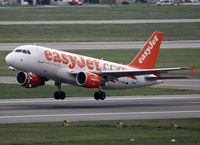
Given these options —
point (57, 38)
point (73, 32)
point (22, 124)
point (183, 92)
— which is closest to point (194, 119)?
point (22, 124)

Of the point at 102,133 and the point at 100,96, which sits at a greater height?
the point at 100,96

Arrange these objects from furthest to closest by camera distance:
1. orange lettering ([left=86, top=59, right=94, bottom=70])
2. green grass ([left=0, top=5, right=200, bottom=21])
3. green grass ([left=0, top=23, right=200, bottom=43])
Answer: green grass ([left=0, top=5, right=200, bottom=21]) → green grass ([left=0, top=23, right=200, bottom=43]) → orange lettering ([left=86, top=59, right=94, bottom=70])

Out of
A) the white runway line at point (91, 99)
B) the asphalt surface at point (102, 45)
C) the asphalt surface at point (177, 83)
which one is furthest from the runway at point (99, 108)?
the asphalt surface at point (102, 45)

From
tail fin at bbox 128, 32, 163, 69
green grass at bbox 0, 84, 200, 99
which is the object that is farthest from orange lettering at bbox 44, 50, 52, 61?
tail fin at bbox 128, 32, 163, 69

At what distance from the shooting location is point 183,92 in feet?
196

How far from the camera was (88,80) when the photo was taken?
48719mm

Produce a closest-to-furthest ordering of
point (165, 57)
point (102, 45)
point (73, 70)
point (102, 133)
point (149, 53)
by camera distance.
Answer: point (102, 133)
point (73, 70)
point (149, 53)
point (165, 57)
point (102, 45)

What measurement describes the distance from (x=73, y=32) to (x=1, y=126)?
282ft

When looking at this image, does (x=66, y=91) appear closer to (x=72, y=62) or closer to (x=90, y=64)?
(x=90, y=64)

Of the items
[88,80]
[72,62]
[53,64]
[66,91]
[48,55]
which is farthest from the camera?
[66,91]

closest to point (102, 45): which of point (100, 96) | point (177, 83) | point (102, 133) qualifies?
point (177, 83)

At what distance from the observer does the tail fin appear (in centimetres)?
5572

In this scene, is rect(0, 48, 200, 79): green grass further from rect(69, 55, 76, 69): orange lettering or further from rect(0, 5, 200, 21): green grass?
rect(0, 5, 200, 21): green grass

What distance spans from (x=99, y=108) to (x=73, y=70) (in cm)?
427
